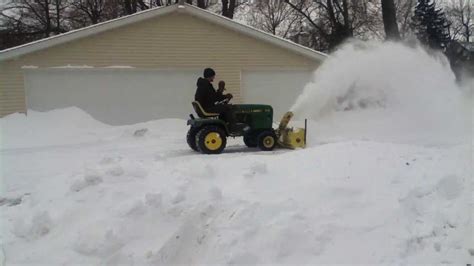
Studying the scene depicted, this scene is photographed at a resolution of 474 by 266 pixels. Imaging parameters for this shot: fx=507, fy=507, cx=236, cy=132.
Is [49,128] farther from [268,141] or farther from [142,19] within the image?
[268,141]

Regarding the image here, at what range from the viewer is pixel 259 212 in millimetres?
5152

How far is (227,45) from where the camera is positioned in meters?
17.3

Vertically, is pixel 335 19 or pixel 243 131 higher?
pixel 335 19

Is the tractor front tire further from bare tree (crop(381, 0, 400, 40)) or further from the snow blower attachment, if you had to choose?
bare tree (crop(381, 0, 400, 40))

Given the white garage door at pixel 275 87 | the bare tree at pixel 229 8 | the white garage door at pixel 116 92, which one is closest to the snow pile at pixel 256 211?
the white garage door at pixel 116 92

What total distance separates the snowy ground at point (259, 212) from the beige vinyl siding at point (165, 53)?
343 inches

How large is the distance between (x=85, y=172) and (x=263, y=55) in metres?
11.8

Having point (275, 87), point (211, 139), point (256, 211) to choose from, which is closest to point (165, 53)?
point (275, 87)

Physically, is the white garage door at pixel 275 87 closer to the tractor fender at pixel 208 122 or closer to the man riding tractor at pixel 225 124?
the man riding tractor at pixel 225 124

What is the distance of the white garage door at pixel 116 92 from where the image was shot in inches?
601

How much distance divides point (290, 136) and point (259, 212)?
580 centimetres

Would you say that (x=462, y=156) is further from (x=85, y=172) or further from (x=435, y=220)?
(x=85, y=172)

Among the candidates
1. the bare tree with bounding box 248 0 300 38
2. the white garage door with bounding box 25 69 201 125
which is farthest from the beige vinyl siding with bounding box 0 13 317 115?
the bare tree with bounding box 248 0 300 38

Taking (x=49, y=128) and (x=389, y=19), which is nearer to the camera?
(x=49, y=128)
